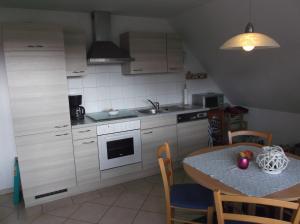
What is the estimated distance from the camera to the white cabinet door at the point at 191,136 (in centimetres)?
370

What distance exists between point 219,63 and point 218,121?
90cm

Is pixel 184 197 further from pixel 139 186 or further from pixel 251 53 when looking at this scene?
pixel 251 53

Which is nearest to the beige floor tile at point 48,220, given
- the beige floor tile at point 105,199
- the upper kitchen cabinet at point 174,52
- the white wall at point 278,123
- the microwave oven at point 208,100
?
the beige floor tile at point 105,199

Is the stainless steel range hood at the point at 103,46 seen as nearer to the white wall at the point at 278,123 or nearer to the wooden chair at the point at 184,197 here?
the wooden chair at the point at 184,197

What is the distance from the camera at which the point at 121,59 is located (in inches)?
129

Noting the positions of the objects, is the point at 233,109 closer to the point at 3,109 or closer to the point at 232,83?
the point at 232,83

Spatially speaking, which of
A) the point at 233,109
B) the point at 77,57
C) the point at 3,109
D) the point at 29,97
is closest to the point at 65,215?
the point at 29,97

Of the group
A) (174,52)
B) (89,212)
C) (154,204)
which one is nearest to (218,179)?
(154,204)

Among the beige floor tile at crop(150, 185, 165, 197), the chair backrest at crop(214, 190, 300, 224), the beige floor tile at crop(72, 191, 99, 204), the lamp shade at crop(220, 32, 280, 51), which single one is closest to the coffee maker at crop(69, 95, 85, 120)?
the beige floor tile at crop(72, 191, 99, 204)

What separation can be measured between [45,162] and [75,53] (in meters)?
1.36

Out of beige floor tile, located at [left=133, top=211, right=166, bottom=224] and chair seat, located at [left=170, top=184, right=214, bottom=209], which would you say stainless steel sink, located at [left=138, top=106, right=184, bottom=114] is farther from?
chair seat, located at [left=170, top=184, right=214, bottom=209]

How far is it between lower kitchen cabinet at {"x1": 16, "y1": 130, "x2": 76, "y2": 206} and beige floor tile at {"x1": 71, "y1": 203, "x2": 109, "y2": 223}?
38cm

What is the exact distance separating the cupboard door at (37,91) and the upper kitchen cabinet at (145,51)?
1.00 m

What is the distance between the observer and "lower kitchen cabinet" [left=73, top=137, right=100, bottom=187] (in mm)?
3037
